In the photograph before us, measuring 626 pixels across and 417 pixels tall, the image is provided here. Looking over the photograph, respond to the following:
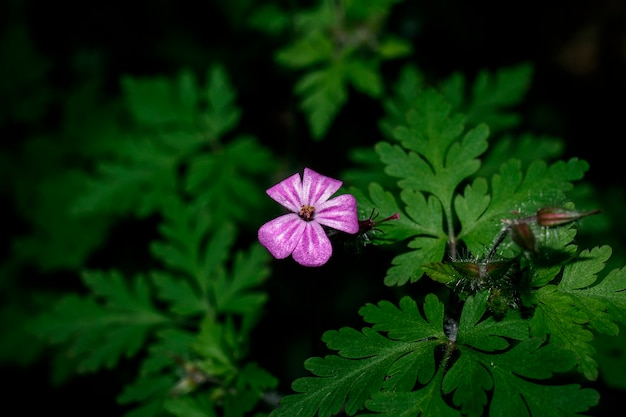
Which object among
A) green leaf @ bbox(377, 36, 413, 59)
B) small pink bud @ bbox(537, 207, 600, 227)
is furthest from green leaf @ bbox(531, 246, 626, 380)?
green leaf @ bbox(377, 36, 413, 59)

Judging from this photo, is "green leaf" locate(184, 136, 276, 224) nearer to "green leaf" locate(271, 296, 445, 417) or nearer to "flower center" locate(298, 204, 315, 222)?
"flower center" locate(298, 204, 315, 222)

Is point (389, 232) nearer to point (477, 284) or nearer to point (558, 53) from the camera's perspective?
point (477, 284)

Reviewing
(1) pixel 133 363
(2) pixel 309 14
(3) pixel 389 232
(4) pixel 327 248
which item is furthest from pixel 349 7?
(1) pixel 133 363

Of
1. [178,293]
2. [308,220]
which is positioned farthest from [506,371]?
[178,293]

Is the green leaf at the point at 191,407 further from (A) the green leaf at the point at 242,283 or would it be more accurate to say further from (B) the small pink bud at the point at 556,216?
(B) the small pink bud at the point at 556,216

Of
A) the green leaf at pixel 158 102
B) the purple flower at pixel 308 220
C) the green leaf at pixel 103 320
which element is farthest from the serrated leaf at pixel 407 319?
the green leaf at pixel 158 102

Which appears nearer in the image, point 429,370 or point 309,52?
point 429,370

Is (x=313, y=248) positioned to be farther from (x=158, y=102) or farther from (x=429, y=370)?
(x=158, y=102)
